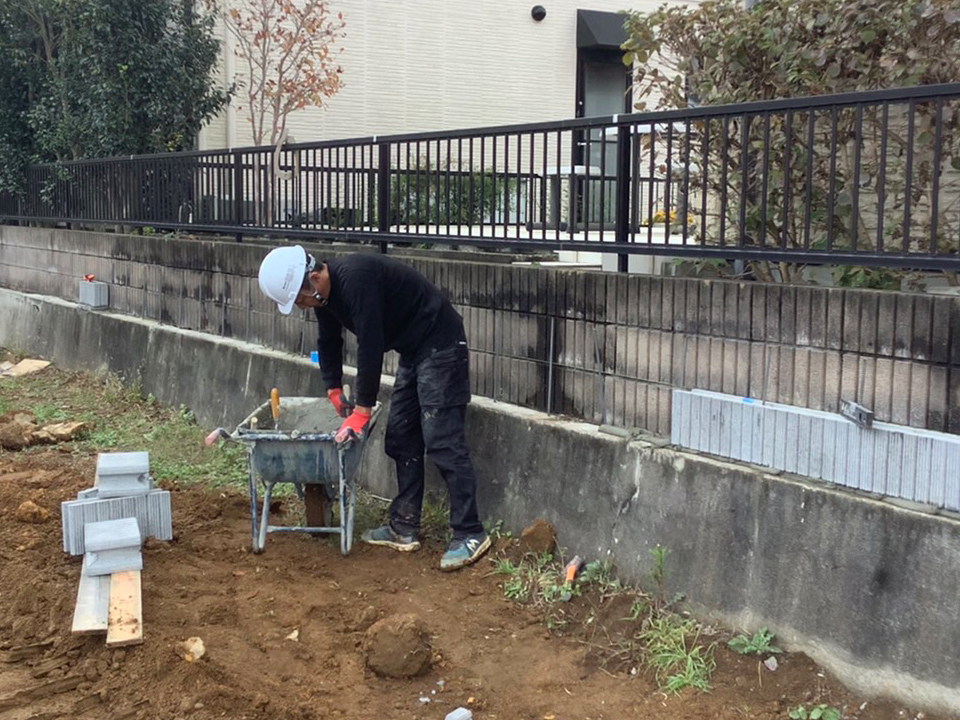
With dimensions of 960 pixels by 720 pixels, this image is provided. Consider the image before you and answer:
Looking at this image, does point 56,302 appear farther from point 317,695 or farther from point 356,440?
point 317,695

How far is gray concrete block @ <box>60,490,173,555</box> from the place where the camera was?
555 cm

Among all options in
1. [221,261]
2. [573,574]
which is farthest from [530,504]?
[221,261]

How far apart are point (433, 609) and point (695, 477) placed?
4.81 ft

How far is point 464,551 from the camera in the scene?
5.63 m

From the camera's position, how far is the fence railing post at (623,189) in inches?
219

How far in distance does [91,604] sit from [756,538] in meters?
2.98

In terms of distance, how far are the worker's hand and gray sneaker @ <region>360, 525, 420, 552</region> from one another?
0.72 meters

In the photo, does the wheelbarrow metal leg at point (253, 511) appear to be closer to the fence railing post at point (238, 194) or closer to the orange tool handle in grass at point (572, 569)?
the orange tool handle in grass at point (572, 569)

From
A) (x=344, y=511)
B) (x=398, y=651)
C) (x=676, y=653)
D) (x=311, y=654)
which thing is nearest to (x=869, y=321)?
(x=676, y=653)

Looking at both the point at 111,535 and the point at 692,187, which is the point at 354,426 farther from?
the point at 692,187

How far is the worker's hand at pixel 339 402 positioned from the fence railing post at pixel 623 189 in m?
1.75

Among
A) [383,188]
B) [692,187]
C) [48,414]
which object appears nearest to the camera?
[692,187]

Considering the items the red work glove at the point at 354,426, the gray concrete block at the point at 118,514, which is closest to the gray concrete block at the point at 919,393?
the red work glove at the point at 354,426

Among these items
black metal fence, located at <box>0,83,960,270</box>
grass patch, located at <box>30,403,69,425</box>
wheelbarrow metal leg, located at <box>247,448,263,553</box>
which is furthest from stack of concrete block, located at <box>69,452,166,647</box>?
grass patch, located at <box>30,403,69,425</box>
